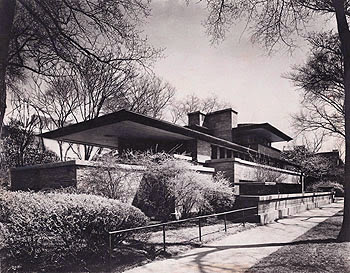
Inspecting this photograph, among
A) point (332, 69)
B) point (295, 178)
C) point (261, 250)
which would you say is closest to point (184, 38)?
point (261, 250)

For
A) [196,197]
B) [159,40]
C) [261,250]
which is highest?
[159,40]

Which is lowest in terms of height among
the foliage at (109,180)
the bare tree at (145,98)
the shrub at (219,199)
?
the shrub at (219,199)

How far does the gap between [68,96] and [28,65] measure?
12787 millimetres

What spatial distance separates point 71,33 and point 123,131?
9453 mm

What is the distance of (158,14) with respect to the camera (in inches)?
273

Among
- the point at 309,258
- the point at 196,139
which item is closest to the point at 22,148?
the point at 196,139

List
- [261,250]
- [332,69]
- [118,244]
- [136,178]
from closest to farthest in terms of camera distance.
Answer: [118,244] → [261,250] → [136,178] → [332,69]

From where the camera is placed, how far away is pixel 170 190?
36.7 feet

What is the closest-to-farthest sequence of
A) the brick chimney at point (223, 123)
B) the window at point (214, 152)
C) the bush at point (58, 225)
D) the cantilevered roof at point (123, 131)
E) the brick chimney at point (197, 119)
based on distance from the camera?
the bush at point (58, 225), the cantilevered roof at point (123, 131), the window at point (214, 152), the brick chimney at point (223, 123), the brick chimney at point (197, 119)

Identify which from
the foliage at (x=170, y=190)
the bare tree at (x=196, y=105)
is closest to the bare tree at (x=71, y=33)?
the foliage at (x=170, y=190)

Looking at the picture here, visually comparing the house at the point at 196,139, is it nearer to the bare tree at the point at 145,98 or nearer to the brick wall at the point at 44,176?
the bare tree at the point at 145,98

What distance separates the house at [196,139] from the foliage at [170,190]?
3.17m

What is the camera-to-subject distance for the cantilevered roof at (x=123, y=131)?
13.9 m

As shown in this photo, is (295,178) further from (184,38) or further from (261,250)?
(184,38)
